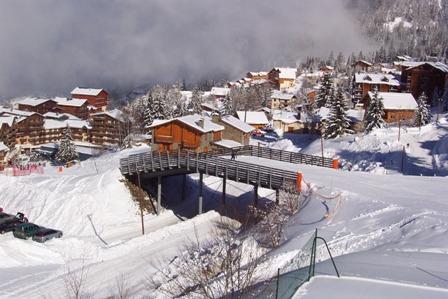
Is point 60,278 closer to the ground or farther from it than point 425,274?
closer to the ground

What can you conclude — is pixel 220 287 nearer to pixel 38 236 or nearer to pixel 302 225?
pixel 302 225

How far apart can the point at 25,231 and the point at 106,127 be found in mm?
77411

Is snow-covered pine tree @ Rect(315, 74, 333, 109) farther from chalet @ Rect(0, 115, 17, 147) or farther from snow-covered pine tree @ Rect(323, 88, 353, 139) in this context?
chalet @ Rect(0, 115, 17, 147)

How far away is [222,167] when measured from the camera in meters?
40.6

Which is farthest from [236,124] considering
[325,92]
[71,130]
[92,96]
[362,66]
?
[362,66]

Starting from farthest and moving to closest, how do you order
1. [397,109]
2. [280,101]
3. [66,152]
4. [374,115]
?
1. [280,101]
2. [66,152]
3. [397,109]
4. [374,115]

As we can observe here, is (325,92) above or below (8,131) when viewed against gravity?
above

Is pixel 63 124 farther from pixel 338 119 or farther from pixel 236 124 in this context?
pixel 338 119

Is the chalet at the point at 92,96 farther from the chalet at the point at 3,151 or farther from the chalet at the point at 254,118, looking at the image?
the chalet at the point at 3,151

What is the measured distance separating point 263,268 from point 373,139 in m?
43.6

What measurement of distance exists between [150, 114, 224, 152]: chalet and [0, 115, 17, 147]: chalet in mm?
57339

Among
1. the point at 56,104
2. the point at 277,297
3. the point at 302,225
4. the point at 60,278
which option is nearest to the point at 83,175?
the point at 60,278

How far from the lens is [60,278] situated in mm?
28422

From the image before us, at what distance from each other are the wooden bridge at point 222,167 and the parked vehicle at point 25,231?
1277 cm
